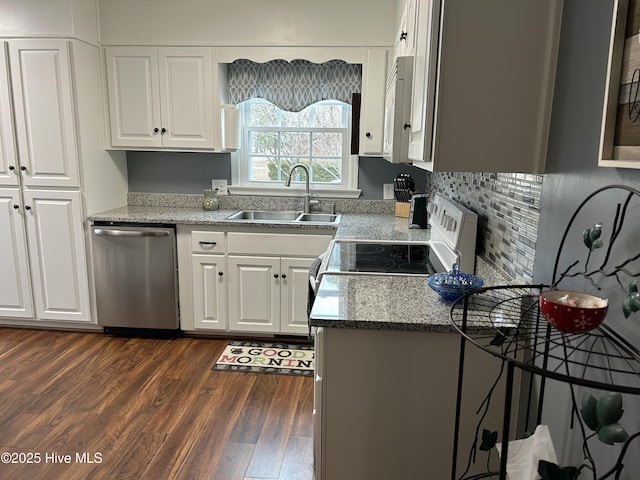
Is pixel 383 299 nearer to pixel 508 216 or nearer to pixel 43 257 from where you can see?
→ pixel 508 216

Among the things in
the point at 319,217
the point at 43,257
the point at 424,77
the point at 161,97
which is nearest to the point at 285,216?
the point at 319,217

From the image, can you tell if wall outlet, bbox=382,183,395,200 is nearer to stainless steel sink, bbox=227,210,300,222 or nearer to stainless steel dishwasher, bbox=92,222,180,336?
stainless steel sink, bbox=227,210,300,222

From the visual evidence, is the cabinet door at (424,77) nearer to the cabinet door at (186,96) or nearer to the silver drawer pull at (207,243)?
the silver drawer pull at (207,243)

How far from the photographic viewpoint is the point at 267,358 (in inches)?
117

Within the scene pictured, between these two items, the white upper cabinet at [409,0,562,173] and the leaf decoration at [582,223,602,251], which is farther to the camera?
the white upper cabinet at [409,0,562,173]

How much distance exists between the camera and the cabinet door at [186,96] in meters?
3.15

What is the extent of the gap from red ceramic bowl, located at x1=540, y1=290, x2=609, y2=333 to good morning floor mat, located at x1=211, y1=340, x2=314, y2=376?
2064 millimetres

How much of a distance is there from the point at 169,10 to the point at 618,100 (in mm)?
3005

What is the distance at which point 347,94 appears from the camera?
3.36 m

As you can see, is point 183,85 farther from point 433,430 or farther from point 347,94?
point 433,430

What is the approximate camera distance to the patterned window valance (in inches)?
132

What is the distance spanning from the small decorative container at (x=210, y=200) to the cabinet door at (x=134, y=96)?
1.61 ft

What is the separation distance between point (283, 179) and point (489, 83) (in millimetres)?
2450

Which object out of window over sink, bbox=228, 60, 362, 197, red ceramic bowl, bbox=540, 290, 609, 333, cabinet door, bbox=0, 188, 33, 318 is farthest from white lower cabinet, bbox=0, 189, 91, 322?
red ceramic bowl, bbox=540, 290, 609, 333
